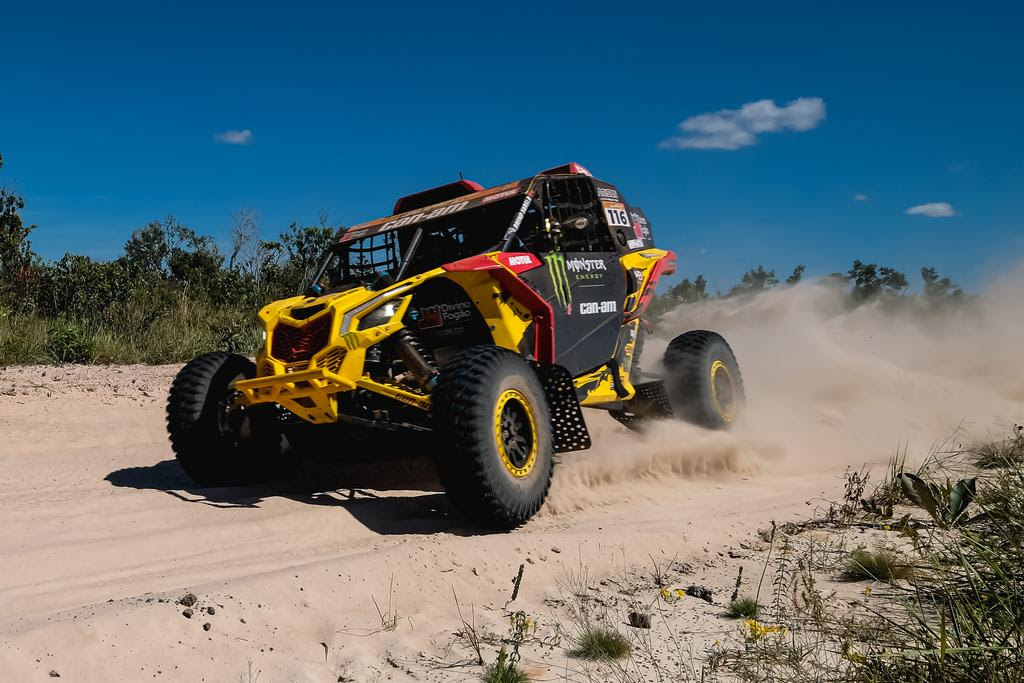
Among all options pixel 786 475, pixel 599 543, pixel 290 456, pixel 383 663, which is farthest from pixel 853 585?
pixel 290 456

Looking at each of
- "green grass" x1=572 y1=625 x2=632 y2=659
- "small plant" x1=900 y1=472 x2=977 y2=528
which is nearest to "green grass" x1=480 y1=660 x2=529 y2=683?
"green grass" x1=572 y1=625 x2=632 y2=659

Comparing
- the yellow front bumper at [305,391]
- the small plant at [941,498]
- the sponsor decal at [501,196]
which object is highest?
the sponsor decal at [501,196]

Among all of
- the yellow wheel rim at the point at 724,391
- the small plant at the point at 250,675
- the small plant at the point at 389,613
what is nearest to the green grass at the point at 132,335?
the yellow wheel rim at the point at 724,391

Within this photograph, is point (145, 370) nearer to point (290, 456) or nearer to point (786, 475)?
point (290, 456)

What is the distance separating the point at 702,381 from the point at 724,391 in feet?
1.83

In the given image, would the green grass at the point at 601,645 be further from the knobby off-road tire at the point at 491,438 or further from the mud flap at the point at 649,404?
the mud flap at the point at 649,404

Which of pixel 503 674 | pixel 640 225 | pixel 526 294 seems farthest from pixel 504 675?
pixel 640 225

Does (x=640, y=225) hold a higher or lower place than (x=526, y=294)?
higher

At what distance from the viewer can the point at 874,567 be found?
3936 millimetres

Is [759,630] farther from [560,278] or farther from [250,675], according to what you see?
[560,278]

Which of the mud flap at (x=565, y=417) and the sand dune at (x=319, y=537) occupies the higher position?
the mud flap at (x=565, y=417)

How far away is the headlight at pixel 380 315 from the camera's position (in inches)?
207

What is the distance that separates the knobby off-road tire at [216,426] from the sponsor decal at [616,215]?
327 centimetres

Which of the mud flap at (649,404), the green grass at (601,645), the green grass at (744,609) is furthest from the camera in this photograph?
the mud flap at (649,404)
